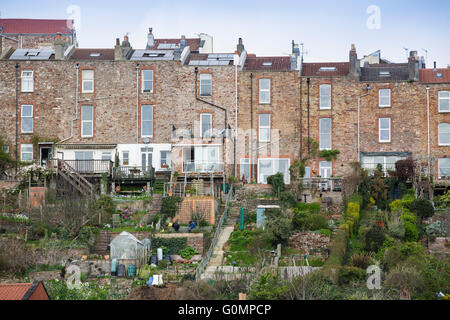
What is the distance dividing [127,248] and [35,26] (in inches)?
1680

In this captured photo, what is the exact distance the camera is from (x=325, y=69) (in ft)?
165

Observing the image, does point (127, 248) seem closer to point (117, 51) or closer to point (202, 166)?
point (202, 166)

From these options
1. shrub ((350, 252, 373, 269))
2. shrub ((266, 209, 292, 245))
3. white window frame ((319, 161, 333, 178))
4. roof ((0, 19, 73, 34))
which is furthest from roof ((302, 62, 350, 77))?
roof ((0, 19, 73, 34))

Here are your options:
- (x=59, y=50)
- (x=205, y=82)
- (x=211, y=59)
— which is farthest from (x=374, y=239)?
(x=59, y=50)

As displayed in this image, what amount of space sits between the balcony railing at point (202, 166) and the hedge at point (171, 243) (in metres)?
9.90

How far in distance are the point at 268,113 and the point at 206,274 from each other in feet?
61.6

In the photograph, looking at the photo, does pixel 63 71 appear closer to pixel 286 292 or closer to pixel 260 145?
pixel 260 145

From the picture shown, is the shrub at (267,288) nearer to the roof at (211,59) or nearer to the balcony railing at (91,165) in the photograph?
the balcony railing at (91,165)

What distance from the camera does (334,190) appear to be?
4372 centimetres

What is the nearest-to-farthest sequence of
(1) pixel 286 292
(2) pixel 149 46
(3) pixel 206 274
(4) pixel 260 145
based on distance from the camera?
1. (1) pixel 286 292
2. (3) pixel 206 274
3. (4) pixel 260 145
4. (2) pixel 149 46

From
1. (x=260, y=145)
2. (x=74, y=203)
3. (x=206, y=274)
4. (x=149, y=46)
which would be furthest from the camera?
(x=149, y=46)

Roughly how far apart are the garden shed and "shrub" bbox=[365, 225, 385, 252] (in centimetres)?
987

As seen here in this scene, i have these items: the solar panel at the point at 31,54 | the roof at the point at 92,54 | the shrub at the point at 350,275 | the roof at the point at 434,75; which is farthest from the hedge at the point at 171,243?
the roof at the point at 434,75
